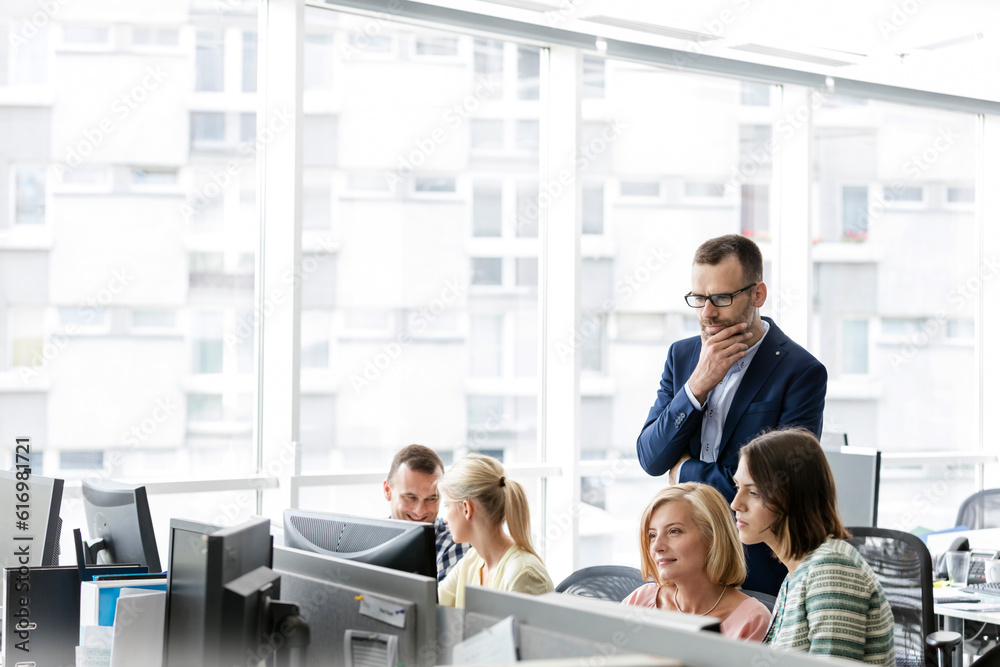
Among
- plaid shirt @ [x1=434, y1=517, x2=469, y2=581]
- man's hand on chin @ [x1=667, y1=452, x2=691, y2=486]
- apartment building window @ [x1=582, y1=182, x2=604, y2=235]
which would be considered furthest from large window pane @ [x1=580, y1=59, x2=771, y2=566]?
man's hand on chin @ [x1=667, y1=452, x2=691, y2=486]

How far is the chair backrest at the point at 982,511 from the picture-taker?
444cm

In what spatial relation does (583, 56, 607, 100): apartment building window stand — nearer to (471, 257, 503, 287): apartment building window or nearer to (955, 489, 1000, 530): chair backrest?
(471, 257, 503, 287): apartment building window

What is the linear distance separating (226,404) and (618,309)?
201 cm

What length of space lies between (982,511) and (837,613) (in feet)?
10.5

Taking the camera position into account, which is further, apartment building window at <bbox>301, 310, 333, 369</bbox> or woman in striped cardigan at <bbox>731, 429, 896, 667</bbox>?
apartment building window at <bbox>301, 310, 333, 369</bbox>

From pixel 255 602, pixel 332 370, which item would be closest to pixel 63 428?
pixel 332 370

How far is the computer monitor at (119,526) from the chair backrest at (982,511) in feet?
12.5

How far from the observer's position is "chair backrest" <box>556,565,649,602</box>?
246 centimetres

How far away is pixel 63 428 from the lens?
3.70 meters

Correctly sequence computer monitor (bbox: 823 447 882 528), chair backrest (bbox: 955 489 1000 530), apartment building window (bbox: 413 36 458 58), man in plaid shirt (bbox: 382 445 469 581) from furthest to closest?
chair backrest (bbox: 955 489 1000 530)
apartment building window (bbox: 413 36 458 58)
computer monitor (bbox: 823 447 882 528)
man in plaid shirt (bbox: 382 445 469 581)

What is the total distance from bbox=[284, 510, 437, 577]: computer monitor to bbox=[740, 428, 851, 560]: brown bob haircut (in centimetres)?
70

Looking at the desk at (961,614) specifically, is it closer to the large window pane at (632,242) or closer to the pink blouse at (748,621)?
the pink blouse at (748,621)

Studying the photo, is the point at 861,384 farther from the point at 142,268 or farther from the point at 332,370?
the point at 142,268

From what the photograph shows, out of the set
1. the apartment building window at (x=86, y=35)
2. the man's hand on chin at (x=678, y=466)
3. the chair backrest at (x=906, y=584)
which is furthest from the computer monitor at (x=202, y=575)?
the apartment building window at (x=86, y=35)
